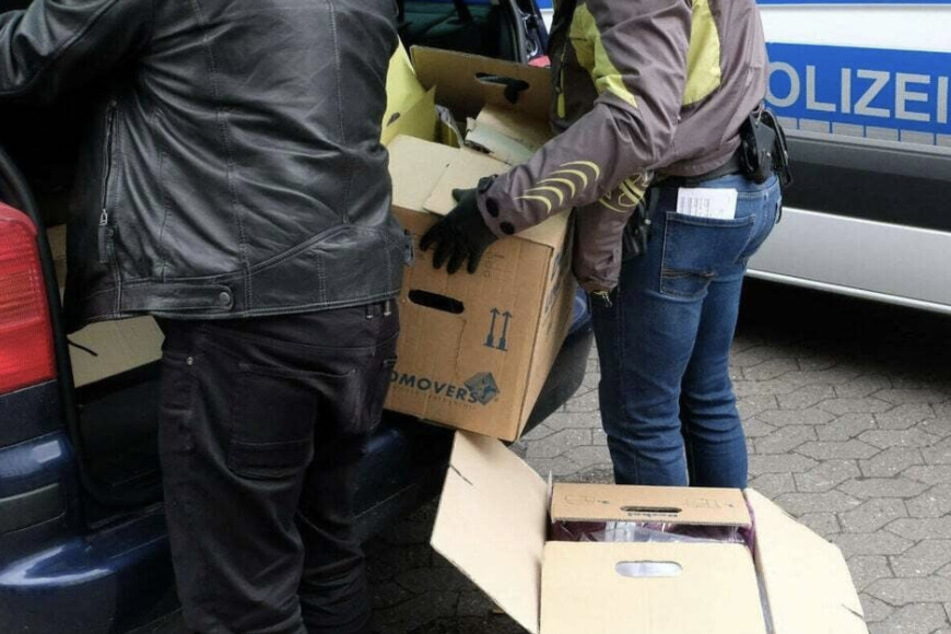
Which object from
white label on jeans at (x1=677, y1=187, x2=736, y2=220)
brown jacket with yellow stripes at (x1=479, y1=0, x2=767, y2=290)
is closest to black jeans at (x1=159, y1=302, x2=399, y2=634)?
brown jacket with yellow stripes at (x1=479, y1=0, x2=767, y2=290)

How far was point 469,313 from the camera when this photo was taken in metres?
→ 2.60

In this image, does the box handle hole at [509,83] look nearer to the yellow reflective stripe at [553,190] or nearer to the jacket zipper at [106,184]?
the yellow reflective stripe at [553,190]

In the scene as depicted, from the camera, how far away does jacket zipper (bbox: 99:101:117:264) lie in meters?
2.09

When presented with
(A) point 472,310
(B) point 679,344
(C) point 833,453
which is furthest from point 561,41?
(C) point 833,453

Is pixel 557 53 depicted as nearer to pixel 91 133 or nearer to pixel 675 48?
pixel 675 48

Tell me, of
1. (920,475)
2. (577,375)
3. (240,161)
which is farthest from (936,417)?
(240,161)

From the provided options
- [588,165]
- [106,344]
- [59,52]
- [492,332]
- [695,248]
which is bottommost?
[106,344]

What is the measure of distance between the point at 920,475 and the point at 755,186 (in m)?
1.45

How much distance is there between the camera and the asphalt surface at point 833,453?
3182mm

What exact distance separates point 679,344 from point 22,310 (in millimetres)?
1267

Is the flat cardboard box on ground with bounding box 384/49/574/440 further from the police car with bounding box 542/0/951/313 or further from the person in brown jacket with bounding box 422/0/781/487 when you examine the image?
the police car with bounding box 542/0/951/313

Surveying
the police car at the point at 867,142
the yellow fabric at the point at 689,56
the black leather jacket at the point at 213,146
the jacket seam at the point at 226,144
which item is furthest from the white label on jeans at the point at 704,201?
the police car at the point at 867,142

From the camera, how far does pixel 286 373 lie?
215cm

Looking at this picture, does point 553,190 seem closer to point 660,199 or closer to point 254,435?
point 660,199
